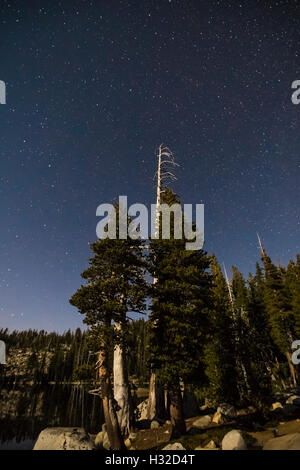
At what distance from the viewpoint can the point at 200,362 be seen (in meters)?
13.7

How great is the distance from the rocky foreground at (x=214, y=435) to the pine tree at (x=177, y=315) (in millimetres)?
1699

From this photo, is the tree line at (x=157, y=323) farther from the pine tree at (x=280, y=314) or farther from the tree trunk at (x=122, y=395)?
the pine tree at (x=280, y=314)

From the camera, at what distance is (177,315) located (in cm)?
1406

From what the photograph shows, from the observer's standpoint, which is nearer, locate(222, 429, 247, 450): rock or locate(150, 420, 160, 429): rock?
locate(222, 429, 247, 450): rock

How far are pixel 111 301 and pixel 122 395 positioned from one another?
21.0ft

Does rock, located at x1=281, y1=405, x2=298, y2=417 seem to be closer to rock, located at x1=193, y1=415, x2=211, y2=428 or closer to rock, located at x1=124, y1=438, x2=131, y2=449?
rock, located at x1=193, y1=415, x2=211, y2=428

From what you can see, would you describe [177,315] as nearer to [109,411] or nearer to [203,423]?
[109,411]

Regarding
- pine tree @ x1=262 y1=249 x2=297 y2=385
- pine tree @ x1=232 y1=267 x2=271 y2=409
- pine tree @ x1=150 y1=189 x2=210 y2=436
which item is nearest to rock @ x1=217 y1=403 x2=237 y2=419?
pine tree @ x1=232 y1=267 x2=271 y2=409

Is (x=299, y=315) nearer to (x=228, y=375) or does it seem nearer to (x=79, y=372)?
(x=228, y=375)

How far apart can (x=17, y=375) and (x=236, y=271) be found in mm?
91588

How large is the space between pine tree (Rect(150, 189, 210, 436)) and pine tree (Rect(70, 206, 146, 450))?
4.44 feet

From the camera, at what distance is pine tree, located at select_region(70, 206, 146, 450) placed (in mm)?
11414

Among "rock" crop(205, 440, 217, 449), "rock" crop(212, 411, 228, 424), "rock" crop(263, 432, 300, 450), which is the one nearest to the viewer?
"rock" crop(263, 432, 300, 450)
